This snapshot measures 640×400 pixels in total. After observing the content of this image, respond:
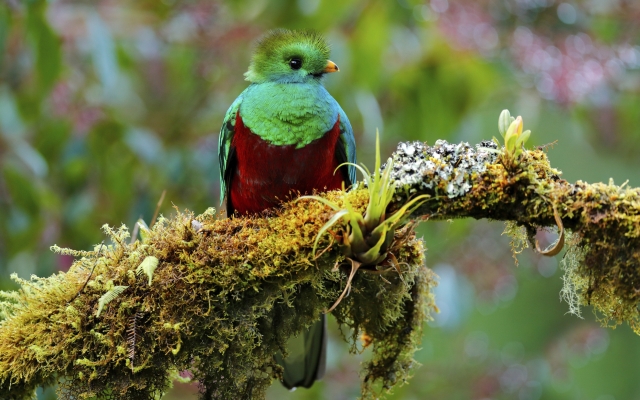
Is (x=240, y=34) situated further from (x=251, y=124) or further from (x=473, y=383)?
(x=473, y=383)

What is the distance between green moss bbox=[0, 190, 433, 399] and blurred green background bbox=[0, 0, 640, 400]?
1153 millimetres

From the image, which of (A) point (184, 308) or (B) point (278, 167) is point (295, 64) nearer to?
(B) point (278, 167)

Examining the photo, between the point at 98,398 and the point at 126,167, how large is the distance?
2227 mm

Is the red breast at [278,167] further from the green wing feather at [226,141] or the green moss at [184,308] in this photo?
the green moss at [184,308]

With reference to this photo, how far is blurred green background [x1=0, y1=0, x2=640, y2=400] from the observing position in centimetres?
364

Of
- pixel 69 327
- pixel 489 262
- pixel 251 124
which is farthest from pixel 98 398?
pixel 489 262

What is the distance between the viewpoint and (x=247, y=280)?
1.94 metres

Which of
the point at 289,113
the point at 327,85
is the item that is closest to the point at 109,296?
the point at 289,113

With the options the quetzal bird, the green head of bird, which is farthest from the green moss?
the green head of bird

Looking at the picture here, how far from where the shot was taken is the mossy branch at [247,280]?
1833mm

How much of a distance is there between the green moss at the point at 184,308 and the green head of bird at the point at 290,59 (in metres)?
1.08

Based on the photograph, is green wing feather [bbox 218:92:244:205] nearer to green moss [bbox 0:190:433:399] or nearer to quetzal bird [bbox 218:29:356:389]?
quetzal bird [bbox 218:29:356:389]

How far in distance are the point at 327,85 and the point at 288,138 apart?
1252mm

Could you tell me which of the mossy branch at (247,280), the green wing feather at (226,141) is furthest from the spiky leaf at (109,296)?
the green wing feather at (226,141)
